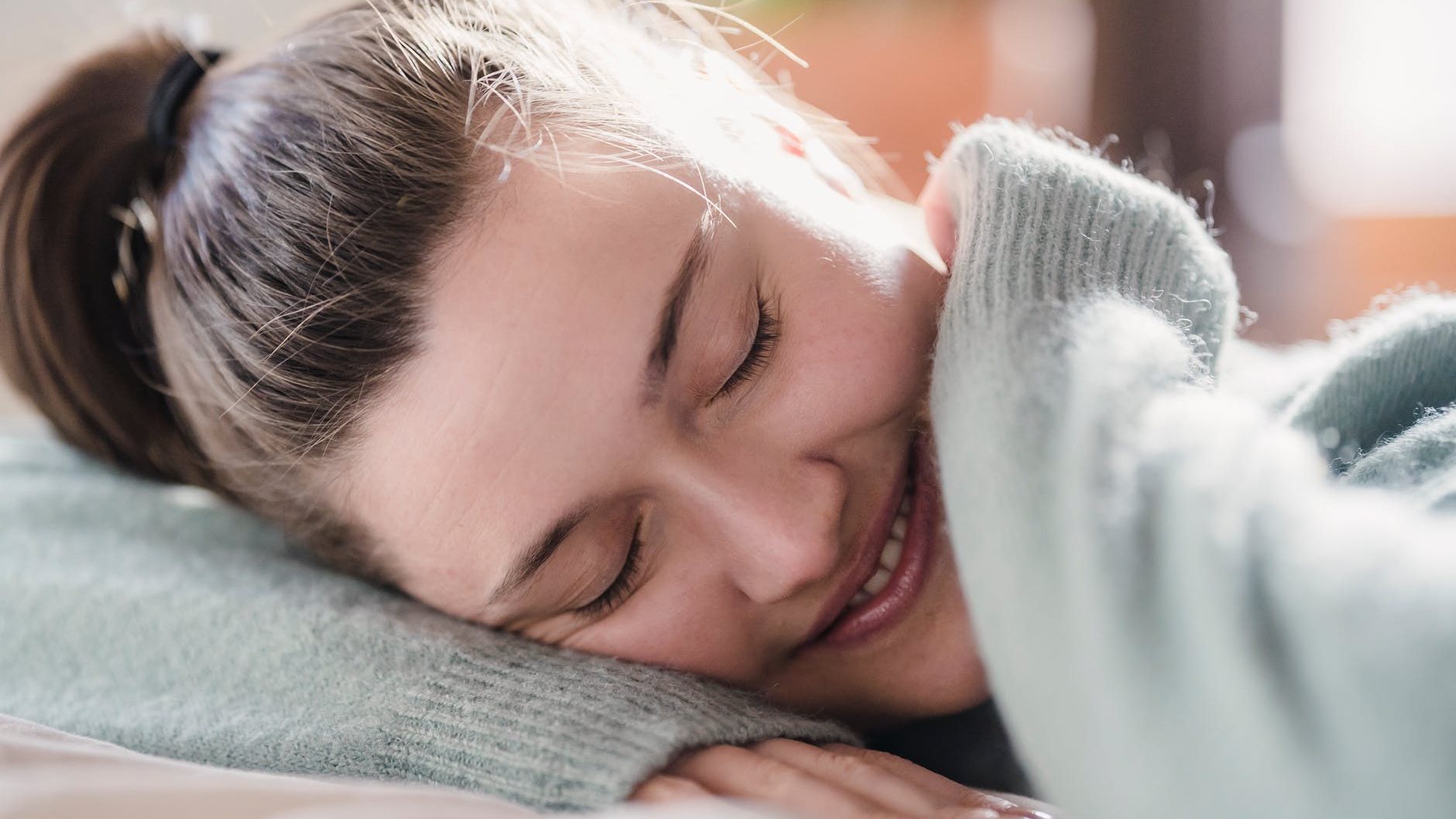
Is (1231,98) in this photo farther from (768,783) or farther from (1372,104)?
(768,783)

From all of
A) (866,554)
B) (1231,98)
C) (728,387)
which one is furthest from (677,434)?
(1231,98)

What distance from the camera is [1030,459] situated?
0.45 metres

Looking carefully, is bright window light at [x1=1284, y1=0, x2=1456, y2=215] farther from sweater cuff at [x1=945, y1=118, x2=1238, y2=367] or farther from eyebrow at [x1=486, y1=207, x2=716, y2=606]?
eyebrow at [x1=486, y1=207, x2=716, y2=606]

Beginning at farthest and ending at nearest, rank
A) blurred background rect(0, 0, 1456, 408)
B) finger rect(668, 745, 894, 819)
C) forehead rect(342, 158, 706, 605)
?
blurred background rect(0, 0, 1456, 408)
forehead rect(342, 158, 706, 605)
finger rect(668, 745, 894, 819)

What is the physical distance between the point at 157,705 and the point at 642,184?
468 mm

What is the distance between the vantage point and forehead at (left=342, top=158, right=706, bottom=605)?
1.99ft

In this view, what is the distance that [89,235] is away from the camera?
0.94 meters

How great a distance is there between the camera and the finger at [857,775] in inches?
19.3

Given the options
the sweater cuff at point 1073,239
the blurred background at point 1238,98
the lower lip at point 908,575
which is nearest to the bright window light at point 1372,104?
the blurred background at point 1238,98

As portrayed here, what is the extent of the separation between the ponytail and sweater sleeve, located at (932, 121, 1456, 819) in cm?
75

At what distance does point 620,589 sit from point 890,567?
185 mm

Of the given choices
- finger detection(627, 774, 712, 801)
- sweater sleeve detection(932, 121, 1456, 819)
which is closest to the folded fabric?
finger detection(627, 774, 712, 801)

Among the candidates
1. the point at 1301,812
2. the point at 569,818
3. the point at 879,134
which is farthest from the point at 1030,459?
the point at 879,134

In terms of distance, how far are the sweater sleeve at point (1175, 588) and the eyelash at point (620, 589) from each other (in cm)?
23
